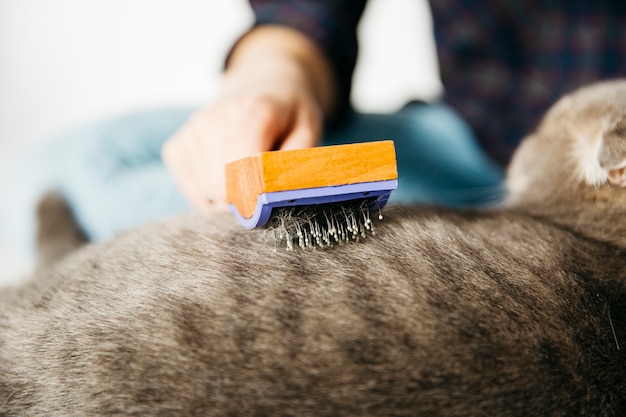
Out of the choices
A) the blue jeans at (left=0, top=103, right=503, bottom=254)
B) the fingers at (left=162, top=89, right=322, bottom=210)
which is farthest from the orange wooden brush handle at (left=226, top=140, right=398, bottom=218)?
the blue jeans at (left=0, top=103, right=503, bottom=254)

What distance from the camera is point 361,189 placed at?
1.94ft

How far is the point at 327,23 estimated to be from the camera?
1.48 m

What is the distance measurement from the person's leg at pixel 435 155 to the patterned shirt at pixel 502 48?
0.18 ft

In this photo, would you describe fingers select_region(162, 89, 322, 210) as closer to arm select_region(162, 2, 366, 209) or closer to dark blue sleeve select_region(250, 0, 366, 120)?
arm select_region(162, 2, 366, 209)

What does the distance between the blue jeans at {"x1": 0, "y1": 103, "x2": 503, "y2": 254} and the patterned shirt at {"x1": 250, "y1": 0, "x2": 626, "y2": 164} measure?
0.11 meters

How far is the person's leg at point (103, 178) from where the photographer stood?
4.22 ft

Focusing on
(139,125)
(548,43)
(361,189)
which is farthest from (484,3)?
(361,189)

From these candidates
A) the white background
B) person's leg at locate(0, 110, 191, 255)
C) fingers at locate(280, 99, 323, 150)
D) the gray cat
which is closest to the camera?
the gray cat

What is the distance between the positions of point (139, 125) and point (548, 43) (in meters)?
1.26

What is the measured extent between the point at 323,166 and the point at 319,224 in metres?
0.12

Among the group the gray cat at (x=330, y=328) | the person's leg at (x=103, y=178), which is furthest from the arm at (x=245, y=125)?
the person's leg at (x=103, y=178)

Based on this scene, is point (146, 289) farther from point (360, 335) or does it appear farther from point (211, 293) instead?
point (360, 335)

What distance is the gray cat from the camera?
54 centimetres

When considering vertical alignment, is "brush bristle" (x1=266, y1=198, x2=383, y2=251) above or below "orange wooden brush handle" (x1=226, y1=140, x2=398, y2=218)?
below
